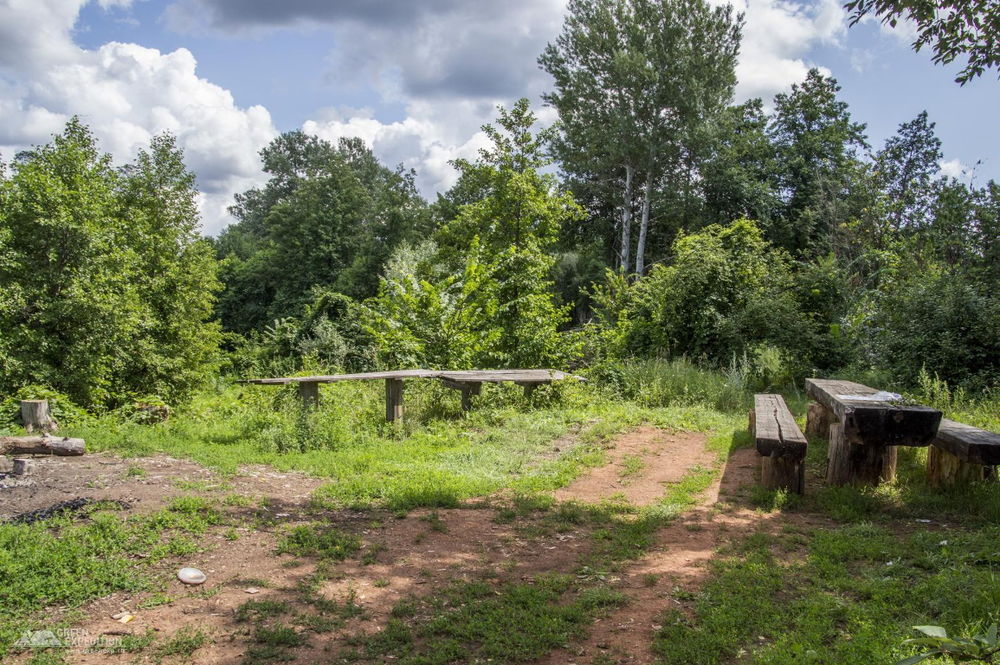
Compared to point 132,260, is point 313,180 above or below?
above

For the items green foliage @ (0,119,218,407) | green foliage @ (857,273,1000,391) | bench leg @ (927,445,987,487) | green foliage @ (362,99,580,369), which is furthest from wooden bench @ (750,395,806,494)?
green foliage @ (0,119,218,407)

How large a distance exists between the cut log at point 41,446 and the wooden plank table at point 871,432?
7322mm

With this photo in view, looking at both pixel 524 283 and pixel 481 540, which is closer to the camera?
pixel 481 540

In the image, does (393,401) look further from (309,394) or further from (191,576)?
(191,576)

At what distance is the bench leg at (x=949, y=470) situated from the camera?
5.07 metres

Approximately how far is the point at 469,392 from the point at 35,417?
563cm

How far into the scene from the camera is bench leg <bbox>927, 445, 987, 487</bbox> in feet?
16.6

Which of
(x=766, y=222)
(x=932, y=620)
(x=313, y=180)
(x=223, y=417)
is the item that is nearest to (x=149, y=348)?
(x=223, y=417)

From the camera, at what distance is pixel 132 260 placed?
11578 millimetres

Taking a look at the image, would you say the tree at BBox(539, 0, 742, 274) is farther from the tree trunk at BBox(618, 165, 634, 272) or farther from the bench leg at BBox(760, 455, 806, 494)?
the bench leg at BBox(760, 455, 806, 494)

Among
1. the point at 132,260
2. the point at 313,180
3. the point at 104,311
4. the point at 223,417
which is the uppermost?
the point at 313,180

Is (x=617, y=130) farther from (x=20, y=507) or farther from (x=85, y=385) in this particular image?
(x=20, y=507)

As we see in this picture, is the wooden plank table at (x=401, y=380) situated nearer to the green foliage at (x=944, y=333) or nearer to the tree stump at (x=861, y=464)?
the tree stump at (x=861, y=464)

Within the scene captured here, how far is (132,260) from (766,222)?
21525mm
